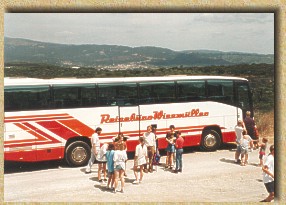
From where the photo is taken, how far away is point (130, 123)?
54.5ft

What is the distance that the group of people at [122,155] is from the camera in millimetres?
12031

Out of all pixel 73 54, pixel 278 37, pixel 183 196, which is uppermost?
pixel 73 54

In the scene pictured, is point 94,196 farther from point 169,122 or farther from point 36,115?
point 169,122

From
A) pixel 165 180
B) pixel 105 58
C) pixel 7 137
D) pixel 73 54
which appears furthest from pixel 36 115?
pixel 105 58

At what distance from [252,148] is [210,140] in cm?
198

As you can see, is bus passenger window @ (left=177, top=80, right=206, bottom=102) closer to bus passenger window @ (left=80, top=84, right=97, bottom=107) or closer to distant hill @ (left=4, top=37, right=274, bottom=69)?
bus passenger window @ (left=80, top=84, right=97, bottom=107)

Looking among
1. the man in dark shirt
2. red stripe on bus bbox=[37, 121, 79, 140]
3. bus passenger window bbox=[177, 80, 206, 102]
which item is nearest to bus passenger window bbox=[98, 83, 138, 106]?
red stripe on bus bbox=[37, 121, 79, 140]

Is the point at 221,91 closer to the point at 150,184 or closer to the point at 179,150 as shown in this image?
the point at 179,150

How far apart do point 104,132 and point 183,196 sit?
5.23 m

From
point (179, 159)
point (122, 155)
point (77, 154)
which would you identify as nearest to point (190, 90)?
point (179, 159)

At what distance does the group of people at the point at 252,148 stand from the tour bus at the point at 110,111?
1.33 meters

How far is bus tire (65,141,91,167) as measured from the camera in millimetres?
15625

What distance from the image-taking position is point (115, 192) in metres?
12.3

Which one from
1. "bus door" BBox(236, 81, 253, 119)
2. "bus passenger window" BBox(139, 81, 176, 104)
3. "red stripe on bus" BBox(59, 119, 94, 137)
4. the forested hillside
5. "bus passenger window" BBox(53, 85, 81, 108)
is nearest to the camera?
"bus passenger window" BBox(53, 85, 81, 108)
